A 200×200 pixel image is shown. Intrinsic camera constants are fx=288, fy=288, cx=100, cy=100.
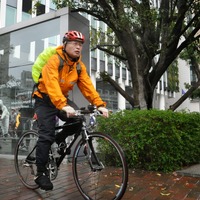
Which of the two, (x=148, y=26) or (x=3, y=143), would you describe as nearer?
(x=3, y=143)

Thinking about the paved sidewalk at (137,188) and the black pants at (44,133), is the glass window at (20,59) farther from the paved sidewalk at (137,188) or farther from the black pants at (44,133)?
the black pants at (44,133)

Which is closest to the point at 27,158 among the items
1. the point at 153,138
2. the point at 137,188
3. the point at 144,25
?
the point at 137,188

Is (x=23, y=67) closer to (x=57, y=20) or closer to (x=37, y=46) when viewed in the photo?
(x=37, y=46)

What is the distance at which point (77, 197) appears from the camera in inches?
149

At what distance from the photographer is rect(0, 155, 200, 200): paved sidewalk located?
381cm

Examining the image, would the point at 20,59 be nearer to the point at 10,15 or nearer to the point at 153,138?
the point at 153,138

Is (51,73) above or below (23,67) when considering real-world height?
below

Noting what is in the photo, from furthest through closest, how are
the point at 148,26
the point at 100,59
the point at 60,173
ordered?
1. the point at 100,59
2. the point at 148,26
3. the point at 60,173

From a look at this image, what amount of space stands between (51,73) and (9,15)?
2509cm

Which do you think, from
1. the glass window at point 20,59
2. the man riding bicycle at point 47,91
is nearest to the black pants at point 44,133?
the man riding bicycle at point 47,91

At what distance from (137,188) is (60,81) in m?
1.99

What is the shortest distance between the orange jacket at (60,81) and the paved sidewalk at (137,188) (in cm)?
134

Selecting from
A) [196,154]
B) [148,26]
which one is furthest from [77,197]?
[148,26]

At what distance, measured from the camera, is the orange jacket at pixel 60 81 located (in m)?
3.28
